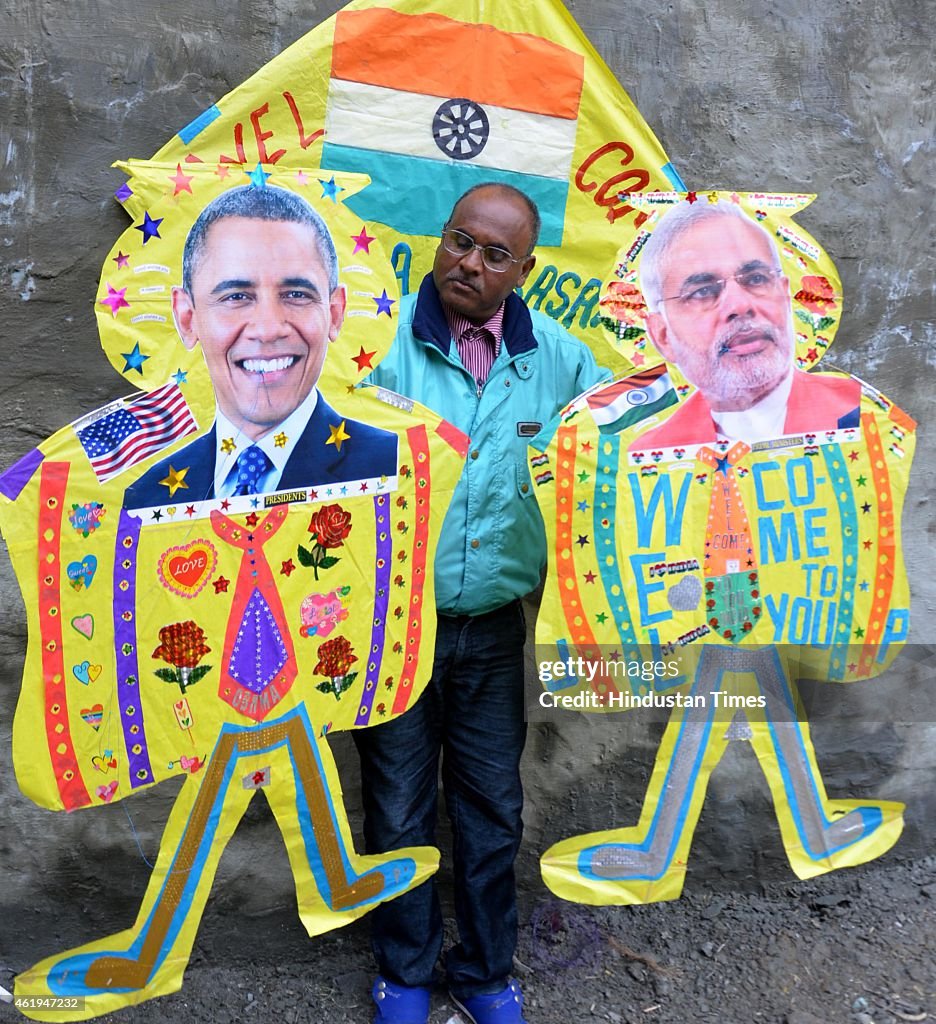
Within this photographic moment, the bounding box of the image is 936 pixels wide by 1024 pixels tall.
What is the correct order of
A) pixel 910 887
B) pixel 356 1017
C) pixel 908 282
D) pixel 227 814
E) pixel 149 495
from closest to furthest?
1. pixel 149 495
2. pixel 227 814
3. pixel 356 1017
4. pixel 908 282
5. pixel 910 887

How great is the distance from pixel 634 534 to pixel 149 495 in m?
0.80

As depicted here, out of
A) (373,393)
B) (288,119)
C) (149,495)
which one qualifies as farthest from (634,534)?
(288,119)

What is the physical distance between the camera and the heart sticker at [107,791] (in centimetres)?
166

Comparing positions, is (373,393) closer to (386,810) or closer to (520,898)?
(386,810)

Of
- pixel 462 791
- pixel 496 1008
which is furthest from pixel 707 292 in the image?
pixel 496 1008

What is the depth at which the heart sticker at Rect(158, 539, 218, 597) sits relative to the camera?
165 centimetres

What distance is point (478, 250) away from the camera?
5.91ft

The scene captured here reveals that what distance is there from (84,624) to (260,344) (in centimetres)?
50

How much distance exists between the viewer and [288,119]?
1.92 m

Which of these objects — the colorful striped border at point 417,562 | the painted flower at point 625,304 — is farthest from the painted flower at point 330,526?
the painted flower at point 625,304

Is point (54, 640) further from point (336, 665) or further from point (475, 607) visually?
point (475, 607)

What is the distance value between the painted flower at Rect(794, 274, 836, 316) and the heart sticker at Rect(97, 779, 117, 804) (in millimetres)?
1404

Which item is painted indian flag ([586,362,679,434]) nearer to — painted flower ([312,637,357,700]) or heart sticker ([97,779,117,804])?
painted flower ([312,637,357,700])

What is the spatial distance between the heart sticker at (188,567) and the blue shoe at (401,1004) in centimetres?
95
